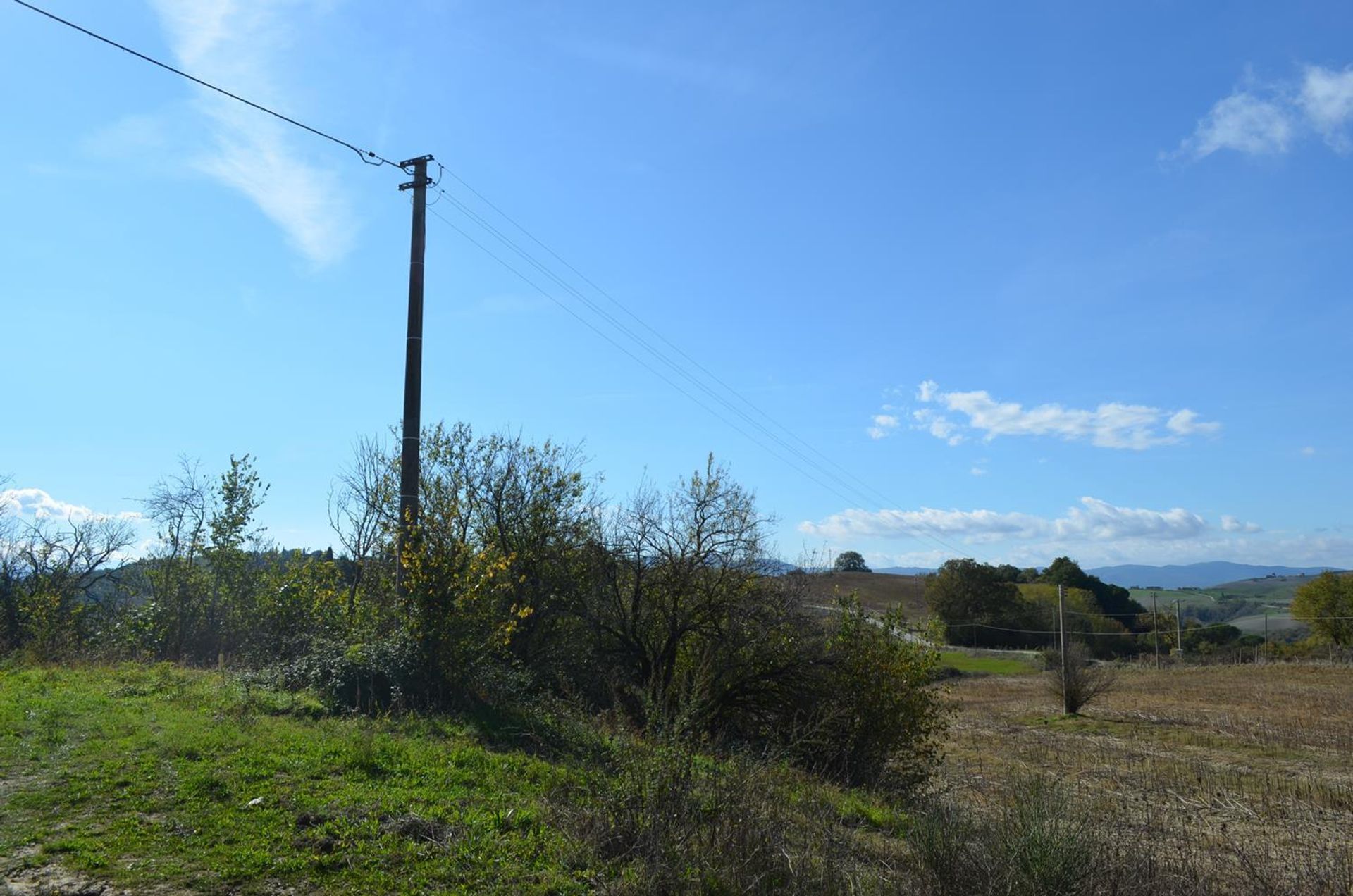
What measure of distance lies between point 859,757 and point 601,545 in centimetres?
617

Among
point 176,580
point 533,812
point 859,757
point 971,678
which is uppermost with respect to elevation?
point 176,580

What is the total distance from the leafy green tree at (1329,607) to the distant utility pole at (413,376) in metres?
70.1

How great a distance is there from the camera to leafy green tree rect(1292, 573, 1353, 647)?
6581cm

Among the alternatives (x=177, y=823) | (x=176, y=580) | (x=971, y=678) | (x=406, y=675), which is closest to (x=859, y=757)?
(x=406, y=675)

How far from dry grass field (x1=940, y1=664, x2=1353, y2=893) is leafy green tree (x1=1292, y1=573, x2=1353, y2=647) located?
816 inches

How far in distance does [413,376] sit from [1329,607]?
75.5 m

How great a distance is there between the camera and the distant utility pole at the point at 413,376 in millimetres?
14969

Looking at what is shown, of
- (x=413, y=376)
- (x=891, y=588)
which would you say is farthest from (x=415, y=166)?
(x=891, y=588)

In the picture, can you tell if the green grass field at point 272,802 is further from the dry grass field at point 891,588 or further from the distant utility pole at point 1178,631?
the distant utility pole at point 1178,631

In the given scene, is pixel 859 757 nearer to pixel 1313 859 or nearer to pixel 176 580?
pixel 1313 859

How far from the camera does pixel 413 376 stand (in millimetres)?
15594

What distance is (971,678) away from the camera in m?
54.6

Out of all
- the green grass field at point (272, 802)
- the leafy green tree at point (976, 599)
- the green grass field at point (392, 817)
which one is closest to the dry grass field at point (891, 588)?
the leafy green tree at point (976, 599)

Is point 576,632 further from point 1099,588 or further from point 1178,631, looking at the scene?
point 1099,588
